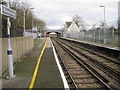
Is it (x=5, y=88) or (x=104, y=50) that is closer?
(x=5, y=88)

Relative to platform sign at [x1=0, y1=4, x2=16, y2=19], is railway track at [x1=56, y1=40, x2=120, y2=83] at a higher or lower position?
Result: lower

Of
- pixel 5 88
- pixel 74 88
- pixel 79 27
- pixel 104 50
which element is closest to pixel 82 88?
pixel 74 88

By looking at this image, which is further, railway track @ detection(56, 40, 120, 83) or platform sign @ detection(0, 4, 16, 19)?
railway track @ detection(56, 40, 120, 83)

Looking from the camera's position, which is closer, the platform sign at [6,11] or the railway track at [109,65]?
the platform sign at [6,11]

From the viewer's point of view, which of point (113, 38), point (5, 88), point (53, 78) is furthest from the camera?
point (113, 38)

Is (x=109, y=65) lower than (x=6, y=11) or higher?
lower

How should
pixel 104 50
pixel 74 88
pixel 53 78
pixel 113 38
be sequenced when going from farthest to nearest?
pixel 113 38
pixel 104 50
pixel 53 78
pixel 74 88

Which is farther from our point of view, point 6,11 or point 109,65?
point 109,65

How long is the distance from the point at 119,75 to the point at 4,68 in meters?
5.58

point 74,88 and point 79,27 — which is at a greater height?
point 79,27

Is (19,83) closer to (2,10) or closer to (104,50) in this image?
(2,10)

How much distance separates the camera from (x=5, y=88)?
6.11m

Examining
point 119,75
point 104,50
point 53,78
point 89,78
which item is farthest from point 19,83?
point 104,50

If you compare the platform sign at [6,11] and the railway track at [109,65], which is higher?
the platform sign at [6,11]
